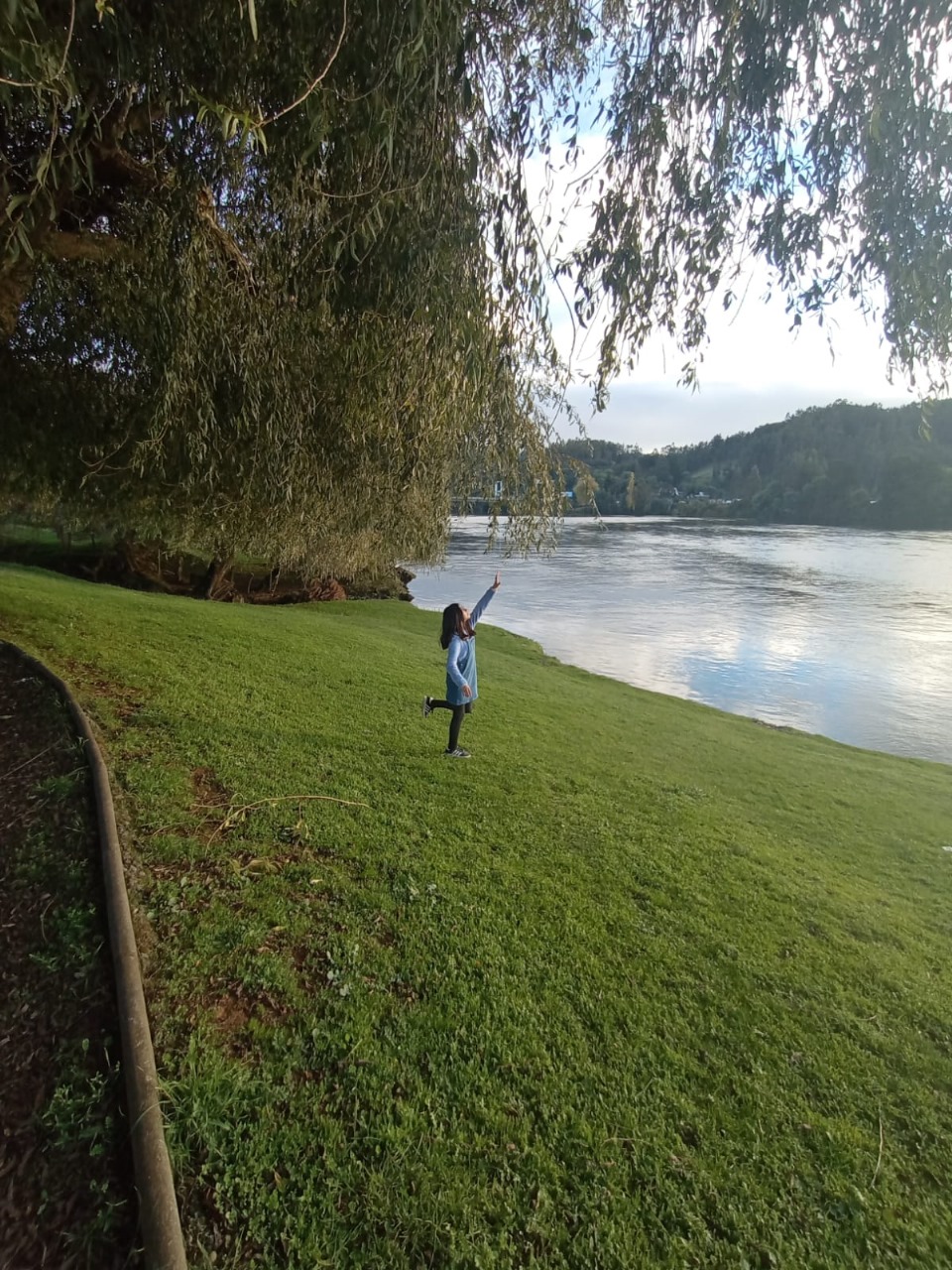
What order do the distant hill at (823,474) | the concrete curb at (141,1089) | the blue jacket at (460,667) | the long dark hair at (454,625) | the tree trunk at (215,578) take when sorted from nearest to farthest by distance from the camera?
1. the concrete curb at (141,1089)
2. the long dark hair at (454,625)
3. the blue jacket at (460,667)
4. the tree trunk at (215,578)
5. the distant hill at (823,474)

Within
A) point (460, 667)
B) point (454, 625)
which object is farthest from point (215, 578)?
point (454, 625)

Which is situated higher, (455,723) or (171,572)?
(171,572)

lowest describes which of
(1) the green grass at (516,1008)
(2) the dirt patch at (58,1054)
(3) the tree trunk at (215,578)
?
(1) the green grass at (516,1008)

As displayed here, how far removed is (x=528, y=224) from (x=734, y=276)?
1.23 meters

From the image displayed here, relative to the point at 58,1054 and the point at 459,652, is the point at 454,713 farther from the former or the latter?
the point at 58,1054

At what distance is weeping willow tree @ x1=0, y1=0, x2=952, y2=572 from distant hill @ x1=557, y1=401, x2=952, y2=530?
72.3 meters

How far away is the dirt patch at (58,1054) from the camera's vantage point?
194 centimetres

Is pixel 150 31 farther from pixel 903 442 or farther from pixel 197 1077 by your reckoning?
pixel 903 442

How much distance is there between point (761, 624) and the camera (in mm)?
28188

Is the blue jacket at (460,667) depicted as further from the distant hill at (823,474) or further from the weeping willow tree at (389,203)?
the distant hill at (823,474)

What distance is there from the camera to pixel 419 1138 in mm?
2414

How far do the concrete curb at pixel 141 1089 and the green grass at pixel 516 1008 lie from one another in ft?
0.44

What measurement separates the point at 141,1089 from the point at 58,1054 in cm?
48

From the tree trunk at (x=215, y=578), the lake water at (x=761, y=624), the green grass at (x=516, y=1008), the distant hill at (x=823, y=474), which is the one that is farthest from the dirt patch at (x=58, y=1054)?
Result: the distant hill at (x=823, y=474)
